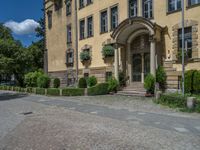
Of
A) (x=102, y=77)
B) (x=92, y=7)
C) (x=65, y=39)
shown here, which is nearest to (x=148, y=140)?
(x=102, y=77)

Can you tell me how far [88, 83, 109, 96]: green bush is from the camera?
2089cm

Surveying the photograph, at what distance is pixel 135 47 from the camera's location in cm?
2116

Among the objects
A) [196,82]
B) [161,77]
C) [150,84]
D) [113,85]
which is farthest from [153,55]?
[113,85]

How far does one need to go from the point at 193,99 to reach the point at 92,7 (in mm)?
16510

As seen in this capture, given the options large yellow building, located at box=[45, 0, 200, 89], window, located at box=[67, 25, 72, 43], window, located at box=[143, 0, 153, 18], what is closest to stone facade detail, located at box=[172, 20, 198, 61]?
large yellow building, located at box=[45, 0, 200, 89]

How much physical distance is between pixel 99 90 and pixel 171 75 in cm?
625

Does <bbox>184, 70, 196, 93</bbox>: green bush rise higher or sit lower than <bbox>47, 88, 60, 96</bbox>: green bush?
higher

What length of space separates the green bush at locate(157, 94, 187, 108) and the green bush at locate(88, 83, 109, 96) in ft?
24.5

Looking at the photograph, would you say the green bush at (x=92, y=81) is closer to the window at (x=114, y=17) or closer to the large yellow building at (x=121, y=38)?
the large yellow building at (x=121, y=38)

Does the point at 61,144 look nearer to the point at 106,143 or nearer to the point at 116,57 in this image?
the point at 106,143

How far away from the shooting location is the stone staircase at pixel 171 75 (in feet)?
57.0

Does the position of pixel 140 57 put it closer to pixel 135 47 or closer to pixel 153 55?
pixel 135 47

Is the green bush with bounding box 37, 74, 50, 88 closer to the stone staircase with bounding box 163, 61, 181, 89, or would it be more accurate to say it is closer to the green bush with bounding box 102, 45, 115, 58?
the green bush with bounding box 102, 45, 115, 58

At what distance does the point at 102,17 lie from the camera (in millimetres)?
24125
